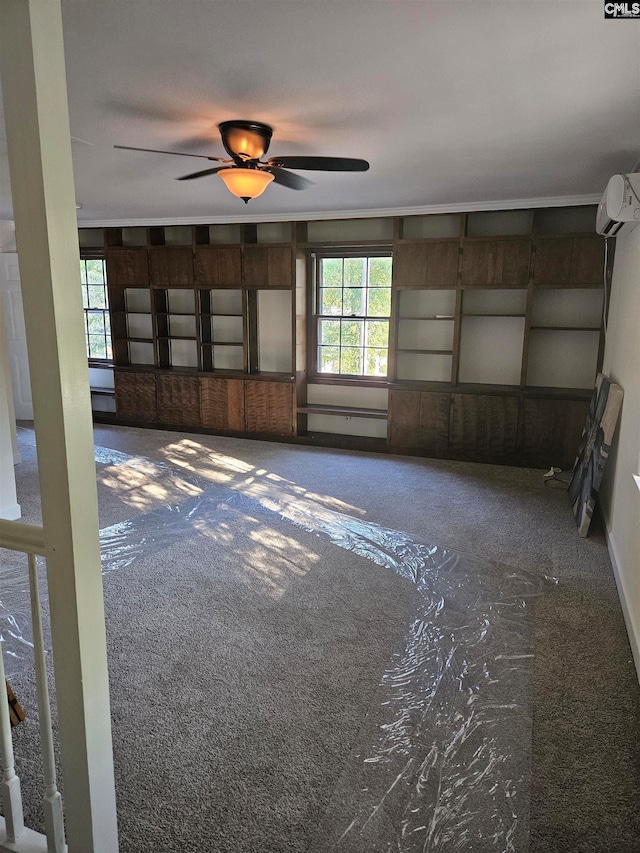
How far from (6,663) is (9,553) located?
132cm

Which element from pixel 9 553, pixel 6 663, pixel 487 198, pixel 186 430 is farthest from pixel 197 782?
pixel 186 430

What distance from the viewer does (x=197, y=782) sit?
6.64ft

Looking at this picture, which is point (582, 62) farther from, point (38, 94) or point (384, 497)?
point (384, 497)

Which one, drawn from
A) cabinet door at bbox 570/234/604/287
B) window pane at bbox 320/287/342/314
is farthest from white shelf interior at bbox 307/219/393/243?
cabinet door at bbox 570/234/604/287

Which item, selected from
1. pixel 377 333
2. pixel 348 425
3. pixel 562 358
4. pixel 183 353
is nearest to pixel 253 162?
pixel 377 333

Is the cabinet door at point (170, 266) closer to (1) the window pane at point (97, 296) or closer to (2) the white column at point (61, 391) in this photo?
(1) the window pane at point (97, 296)

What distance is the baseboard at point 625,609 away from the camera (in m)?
2.69

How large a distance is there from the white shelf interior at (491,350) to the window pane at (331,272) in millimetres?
1531

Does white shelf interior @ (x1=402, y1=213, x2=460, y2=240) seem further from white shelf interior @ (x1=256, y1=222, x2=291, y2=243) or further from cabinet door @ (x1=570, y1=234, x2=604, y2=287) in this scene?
white shelf interior @ (x1=256, y1=222, x2=291, y2=243)

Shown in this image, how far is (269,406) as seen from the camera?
691 centimetres

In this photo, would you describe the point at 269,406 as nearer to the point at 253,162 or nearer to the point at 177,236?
the point at 177,236

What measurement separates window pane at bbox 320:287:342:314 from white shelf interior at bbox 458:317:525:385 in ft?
4.77

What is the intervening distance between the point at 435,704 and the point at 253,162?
112 inches

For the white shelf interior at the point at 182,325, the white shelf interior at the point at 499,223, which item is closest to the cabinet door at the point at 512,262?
the white shelf interior at the point at 499,223
